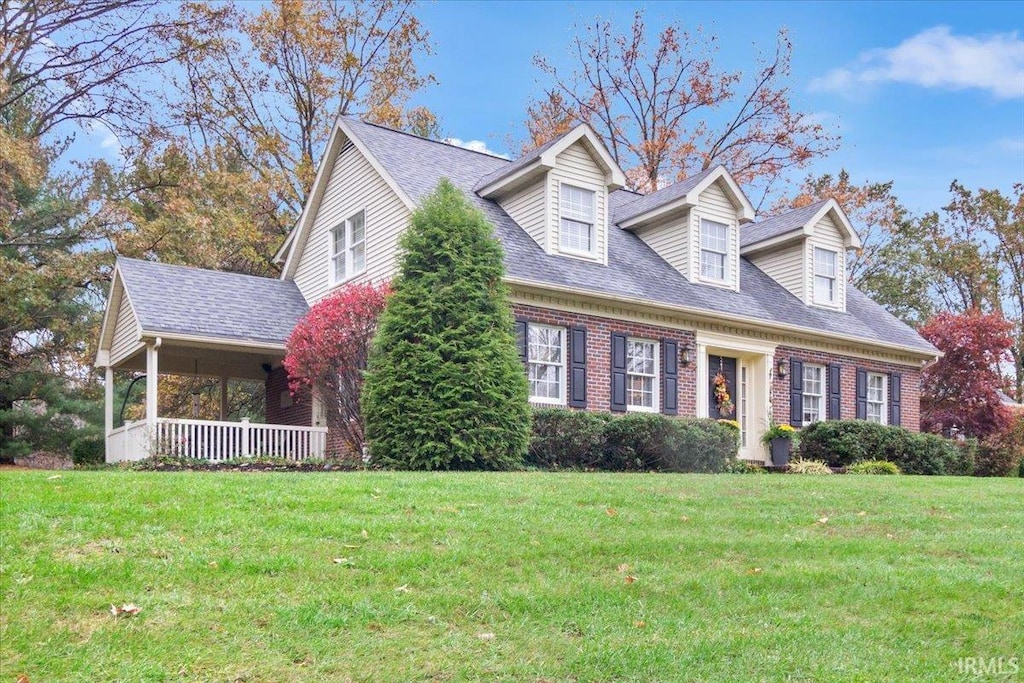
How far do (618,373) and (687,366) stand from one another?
1.82 m

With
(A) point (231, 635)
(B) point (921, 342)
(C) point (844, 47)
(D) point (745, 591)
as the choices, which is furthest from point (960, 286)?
(A) point (231, 635)

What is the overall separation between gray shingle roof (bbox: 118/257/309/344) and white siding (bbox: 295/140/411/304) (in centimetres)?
109

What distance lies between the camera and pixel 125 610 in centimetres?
511

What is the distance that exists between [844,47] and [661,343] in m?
6.07

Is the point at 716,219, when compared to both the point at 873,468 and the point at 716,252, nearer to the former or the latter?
the point at 716,252

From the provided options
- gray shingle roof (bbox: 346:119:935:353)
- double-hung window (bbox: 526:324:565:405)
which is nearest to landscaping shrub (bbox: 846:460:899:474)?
gray shingle roof (bbox: 346:119:935:353)

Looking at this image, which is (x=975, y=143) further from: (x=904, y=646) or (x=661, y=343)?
(x=904, y=646)

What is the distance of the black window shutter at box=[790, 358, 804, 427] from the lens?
1952cm

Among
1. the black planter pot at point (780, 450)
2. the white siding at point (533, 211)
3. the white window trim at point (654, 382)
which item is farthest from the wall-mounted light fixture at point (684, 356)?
the white siding at point (533, 211)

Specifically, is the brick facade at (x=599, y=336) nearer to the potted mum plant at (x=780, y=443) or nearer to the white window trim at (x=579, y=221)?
the white window trim at (x=579, y=221)

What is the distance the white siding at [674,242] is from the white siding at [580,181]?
219 centimetres

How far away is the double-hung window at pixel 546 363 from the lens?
15812 millimetres

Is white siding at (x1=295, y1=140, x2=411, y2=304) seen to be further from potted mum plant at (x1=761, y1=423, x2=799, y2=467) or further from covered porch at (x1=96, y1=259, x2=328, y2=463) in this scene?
potted mum plant at (x1=761, y1=423, x2=799, y2=467)

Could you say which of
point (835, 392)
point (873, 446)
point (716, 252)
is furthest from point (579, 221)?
point (873, 446)
